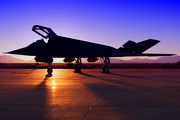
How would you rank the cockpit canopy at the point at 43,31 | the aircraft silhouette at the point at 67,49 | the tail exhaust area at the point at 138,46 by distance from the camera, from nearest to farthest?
the cockpit canopy at the point at 43,31 < the aircraft silhouette at the point at 67,49 < the tail exhaust area at the point at 138,46

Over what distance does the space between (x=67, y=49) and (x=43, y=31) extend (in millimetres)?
3283

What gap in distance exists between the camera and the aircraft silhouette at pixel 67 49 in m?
17.5

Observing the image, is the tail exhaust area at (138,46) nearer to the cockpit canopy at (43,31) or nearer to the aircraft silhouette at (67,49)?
the aircraft silhouette at (67,49)

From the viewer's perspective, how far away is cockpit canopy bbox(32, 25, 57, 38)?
675 inches

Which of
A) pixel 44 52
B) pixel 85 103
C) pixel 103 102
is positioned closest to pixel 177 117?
pixel 103 102

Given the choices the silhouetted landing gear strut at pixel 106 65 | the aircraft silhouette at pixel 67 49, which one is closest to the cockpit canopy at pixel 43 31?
the aircraft silhouette at pixel 67 49

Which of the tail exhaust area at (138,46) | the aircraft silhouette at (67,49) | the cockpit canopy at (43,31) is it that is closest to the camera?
the cockpit canopy at (43,31)

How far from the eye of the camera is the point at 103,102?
5.65 m

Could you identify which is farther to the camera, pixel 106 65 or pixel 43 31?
pixel 106 65

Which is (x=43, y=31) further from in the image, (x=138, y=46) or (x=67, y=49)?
(x=138, y=46)

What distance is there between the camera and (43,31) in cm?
1750

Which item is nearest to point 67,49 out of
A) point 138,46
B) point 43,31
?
point 43,31

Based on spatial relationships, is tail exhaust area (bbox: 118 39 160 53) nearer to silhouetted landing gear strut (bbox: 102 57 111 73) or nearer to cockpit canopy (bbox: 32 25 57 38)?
silhouetted landing gear strut (bbox: 102 57 111 73)

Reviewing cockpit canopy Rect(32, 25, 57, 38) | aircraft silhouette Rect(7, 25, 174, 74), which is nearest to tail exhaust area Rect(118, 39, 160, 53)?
aircraft silhouette Rect(7, 25, 174, 74)
